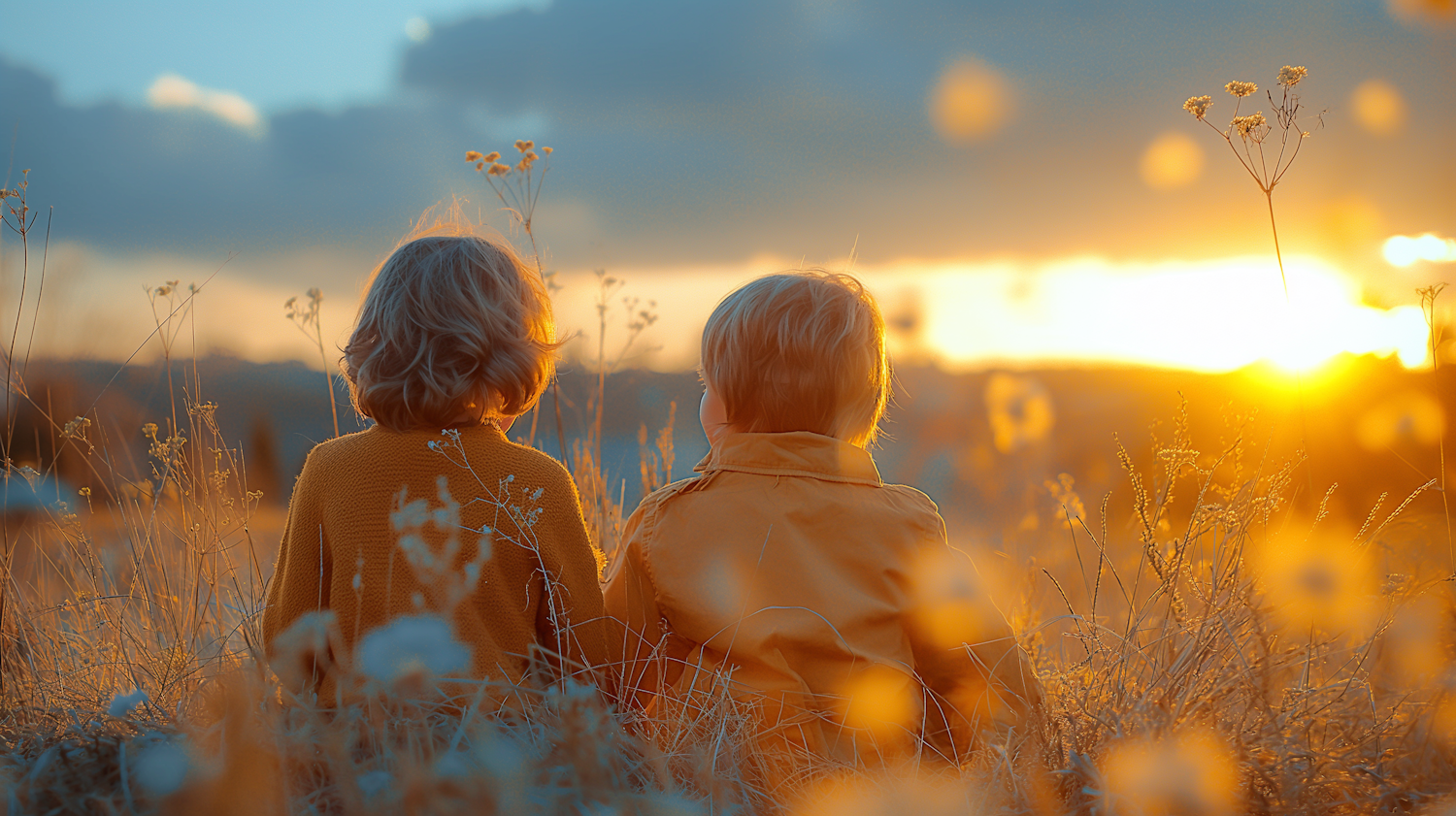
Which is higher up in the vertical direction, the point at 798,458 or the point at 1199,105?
the point at 1199,105

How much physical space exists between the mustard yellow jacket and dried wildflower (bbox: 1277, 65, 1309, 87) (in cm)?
134

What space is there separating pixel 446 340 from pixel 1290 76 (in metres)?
2.06

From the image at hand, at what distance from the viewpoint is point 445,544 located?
1773 millimetres

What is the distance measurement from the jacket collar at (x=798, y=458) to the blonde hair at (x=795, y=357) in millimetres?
71

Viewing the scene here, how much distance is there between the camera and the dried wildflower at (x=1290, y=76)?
2080 mm

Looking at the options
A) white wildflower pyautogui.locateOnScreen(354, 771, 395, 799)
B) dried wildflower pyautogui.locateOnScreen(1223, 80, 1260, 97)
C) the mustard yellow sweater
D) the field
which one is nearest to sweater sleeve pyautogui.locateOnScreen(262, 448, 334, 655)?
the mustard yellow sweater

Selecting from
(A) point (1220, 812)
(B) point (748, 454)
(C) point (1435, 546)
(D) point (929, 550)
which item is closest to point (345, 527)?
(B) point (748, 454)

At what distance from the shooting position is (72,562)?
2.49 meters

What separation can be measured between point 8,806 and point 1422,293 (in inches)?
115

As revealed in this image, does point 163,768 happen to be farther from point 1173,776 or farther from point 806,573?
point 1173,776

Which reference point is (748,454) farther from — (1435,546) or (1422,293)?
(1435,546)

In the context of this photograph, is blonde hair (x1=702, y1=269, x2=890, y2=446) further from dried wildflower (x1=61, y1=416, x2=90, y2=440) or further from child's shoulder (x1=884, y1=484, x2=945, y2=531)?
dried wildflower (x1=61, y1=416, x2=90, y2=440)

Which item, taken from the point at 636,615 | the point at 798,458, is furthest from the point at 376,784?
the point at 798,458

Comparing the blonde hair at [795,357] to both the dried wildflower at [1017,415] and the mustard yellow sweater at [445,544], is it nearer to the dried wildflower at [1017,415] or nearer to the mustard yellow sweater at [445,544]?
the mustard yellow sweater at [445,544]
